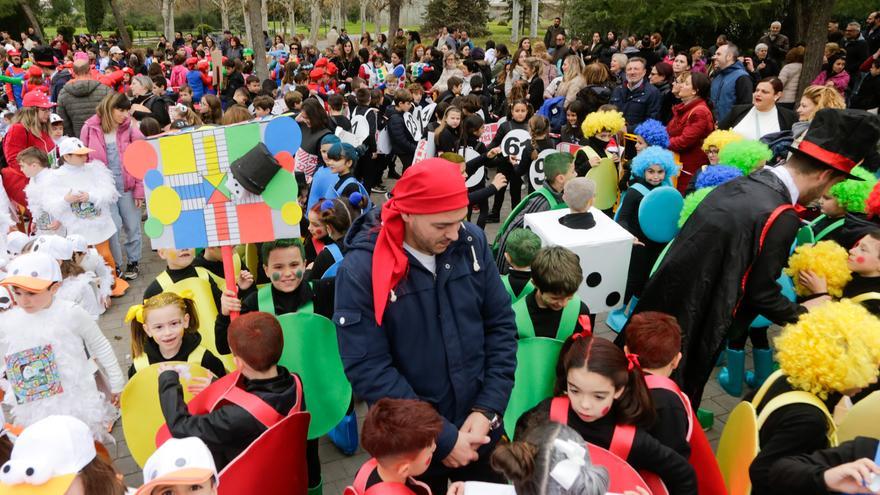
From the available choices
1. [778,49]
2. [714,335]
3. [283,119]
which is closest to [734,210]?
[714,335]

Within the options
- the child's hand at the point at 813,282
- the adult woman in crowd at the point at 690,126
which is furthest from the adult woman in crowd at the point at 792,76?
the child's hand at the point at 813,282

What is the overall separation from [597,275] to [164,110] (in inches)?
302

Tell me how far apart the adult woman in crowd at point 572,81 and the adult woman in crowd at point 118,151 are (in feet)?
19.6

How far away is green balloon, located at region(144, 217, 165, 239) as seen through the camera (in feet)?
9.36

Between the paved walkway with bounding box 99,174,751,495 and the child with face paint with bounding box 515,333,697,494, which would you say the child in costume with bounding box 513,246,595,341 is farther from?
the paved walkway with bounding box 99,174,751,495

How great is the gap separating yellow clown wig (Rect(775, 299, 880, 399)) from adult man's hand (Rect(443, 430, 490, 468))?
130 cm

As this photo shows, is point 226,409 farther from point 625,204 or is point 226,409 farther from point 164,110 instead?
point 164,110

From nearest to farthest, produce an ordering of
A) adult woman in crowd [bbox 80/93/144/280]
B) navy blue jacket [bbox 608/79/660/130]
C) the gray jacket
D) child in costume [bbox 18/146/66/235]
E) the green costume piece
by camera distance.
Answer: the green costume piece → child in costume [bbox 18/146/66/235] → adult woman in crowd [bbox 80/93/144/280] → the gray jacket → navy blue jacket [bbox 608/79/660/130]

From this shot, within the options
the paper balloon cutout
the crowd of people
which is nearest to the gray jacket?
the crowd of people

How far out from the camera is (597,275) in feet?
12.7

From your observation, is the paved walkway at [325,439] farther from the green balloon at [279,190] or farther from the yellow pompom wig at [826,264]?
the green balloon at [279,190]

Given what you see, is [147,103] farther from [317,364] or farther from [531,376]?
[531,376]

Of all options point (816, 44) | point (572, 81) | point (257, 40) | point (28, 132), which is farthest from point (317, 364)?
point (257, 40)

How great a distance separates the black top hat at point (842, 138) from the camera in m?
2.92
